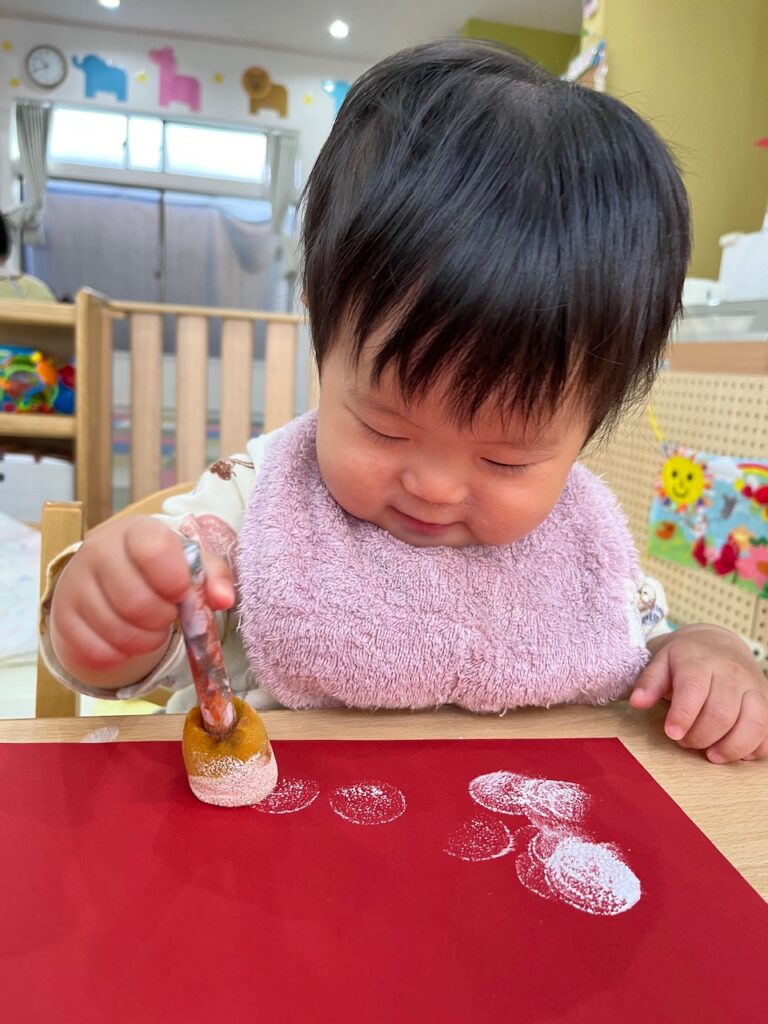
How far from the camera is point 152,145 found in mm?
5672

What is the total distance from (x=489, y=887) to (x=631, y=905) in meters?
0.07

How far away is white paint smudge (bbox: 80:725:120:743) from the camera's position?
0.49 metres

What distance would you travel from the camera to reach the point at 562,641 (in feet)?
2.02

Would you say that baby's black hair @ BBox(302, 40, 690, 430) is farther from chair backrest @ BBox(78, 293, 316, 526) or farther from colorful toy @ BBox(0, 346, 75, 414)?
colorful toy @ BBox(0, 346, 75, 414)

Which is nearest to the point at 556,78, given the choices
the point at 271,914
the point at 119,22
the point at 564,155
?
the point at 564,155

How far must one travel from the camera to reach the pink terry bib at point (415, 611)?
0.58 meters

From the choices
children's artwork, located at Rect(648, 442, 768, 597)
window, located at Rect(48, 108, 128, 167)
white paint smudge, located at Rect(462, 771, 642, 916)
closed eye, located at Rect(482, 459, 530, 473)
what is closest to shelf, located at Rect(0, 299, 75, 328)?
children's artwork, located at Rect(648, 442, 768, 597)

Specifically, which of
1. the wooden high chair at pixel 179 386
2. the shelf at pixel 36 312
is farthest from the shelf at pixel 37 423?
the shelf at pixel 36 312

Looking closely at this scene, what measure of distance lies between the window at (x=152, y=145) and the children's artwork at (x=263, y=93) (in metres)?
0.21

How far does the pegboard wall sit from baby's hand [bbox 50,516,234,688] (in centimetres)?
65

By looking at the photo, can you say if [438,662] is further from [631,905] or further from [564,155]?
[564,155]

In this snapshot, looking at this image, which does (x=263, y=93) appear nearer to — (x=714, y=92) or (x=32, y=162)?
(x=32, y=162)

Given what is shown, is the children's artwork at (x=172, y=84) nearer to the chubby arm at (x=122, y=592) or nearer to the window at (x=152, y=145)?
the window at (x=152, y=145)

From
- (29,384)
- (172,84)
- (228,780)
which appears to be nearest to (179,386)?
(29,384)
